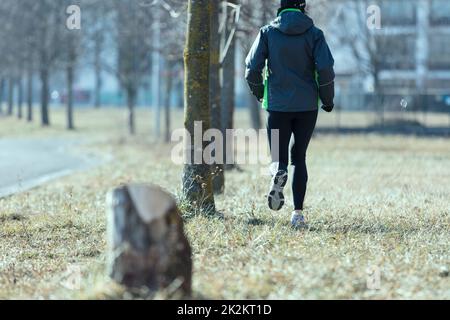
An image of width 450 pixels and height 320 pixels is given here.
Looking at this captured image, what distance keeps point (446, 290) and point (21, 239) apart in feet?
13.5

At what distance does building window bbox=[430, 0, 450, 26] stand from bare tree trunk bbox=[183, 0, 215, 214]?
133ft

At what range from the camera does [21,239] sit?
25.7 ft

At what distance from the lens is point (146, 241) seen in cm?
494

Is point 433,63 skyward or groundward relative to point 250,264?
skyward

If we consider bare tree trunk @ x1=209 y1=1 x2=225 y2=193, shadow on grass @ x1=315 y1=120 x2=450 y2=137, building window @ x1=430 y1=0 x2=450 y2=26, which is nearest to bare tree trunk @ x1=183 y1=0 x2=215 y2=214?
bare tree trunk @ x1=209 y1=1 x2=225 y2=193

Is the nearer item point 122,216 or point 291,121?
point 122,216

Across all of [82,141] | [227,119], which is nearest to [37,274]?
[227,119]

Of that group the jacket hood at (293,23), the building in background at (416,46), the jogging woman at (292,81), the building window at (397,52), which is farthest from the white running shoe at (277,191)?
the building in background at (416,46)

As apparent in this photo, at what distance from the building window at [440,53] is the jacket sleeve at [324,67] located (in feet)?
178

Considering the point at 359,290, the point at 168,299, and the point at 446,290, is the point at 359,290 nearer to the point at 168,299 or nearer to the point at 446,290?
the point at 446,290

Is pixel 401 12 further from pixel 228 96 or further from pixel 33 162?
pixel 228 96

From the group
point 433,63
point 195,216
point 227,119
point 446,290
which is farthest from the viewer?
point 433,63

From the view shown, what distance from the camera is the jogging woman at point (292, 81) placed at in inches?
299

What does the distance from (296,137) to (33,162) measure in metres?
13.0
